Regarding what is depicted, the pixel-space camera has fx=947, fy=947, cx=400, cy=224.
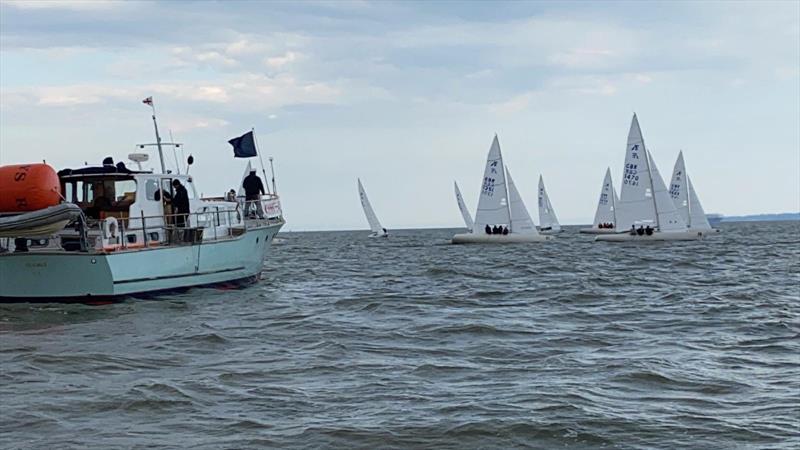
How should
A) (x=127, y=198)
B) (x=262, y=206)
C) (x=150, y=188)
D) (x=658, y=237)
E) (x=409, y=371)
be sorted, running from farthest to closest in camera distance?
(x=658, y=237), (x=262, y=206), (x=150, y=188), (x=127, y=198), (x=409, y=371)

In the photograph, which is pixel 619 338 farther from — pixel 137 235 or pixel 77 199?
pixel 77 199

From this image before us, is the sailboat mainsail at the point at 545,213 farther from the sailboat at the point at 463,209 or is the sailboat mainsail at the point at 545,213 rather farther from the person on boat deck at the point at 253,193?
the person on boat deck at the point at 253,193

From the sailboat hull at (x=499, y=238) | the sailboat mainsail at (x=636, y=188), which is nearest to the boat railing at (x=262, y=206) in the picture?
the sailboat hull at (x=499, y=238)

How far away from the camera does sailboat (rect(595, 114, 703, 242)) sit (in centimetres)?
5484

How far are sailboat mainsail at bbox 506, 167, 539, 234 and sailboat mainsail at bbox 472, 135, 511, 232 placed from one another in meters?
0.99

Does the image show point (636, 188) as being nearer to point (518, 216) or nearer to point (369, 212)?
point (518, 216)

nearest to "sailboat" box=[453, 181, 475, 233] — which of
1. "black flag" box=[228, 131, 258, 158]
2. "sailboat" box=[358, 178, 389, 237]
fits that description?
"sailboat" box=[358, 178, 389, 237]

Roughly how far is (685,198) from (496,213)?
66.3ft

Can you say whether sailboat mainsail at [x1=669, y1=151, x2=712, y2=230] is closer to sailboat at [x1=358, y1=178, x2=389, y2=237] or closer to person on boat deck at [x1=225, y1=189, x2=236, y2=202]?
sailboat at [x1=358, y1=178, x2=389, y2=237]

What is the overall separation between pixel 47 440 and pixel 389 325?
329 inches

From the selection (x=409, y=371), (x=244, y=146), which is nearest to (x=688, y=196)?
(x=244, y=146)

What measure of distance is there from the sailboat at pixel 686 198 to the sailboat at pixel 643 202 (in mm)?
12711

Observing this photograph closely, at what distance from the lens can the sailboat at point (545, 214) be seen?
94188mm

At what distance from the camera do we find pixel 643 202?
182ft
